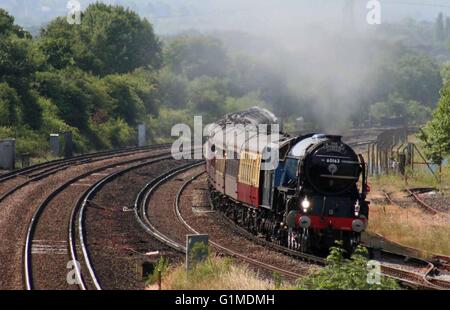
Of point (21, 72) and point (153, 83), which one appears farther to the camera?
point (153, 83)

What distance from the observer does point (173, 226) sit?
87.8 ft

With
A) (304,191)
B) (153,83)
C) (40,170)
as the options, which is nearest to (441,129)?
(40,170)

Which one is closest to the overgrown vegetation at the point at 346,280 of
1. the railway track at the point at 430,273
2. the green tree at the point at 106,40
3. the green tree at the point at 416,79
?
the railway track at the point at 430,273

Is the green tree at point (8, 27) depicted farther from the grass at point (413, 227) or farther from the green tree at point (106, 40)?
the grass at point (413, 227)

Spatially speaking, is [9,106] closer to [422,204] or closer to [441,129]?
[441,129]

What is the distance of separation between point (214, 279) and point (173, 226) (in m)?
10.5

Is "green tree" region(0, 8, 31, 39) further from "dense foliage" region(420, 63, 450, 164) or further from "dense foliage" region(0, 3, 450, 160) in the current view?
"dense foliage" region(420, 63, 450, 164)

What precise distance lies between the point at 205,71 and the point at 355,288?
7522cm

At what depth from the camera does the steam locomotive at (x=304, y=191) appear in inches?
859

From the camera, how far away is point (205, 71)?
88.3 meters
